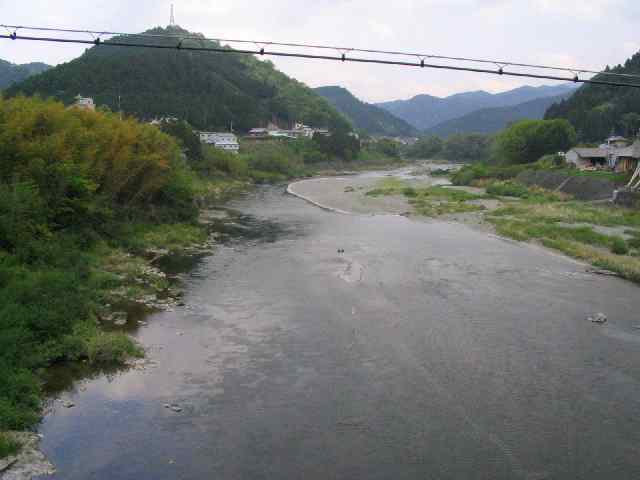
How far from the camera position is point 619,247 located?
2320cm

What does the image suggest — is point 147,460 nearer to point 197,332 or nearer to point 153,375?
point 153,375

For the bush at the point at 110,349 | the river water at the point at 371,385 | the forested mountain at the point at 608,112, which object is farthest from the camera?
the forested mountain at the point at 608,112

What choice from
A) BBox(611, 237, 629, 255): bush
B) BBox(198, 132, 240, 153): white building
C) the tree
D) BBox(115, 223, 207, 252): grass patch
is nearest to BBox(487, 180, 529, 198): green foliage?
BBox(611, 237, 629, 255): bush

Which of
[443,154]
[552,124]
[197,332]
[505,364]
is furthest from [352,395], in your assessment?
[443,154]

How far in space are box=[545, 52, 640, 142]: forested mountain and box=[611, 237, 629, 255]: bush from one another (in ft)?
167

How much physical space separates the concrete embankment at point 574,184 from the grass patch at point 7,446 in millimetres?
39454

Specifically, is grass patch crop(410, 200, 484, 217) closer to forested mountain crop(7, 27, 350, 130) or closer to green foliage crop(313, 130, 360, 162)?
forested mountain crop(7, 27, 350, 130)

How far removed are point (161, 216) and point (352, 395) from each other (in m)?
18.6

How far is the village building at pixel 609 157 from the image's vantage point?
44750 millimetres

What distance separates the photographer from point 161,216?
26.8m

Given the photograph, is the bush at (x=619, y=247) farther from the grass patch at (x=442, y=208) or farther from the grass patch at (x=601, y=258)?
the grass patch at (x=442, y=208)

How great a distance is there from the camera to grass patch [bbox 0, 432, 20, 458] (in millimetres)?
7891

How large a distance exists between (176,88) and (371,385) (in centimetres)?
8635

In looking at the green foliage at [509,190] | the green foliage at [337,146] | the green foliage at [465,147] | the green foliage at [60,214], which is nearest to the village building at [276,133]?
the green foliage at [337,146]
